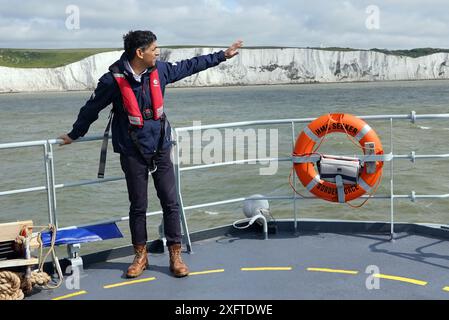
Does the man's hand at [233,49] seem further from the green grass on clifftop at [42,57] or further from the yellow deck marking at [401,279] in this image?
the green grass on clifftop at [42,57]

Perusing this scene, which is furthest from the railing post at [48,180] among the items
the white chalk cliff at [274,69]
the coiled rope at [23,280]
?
the white chalk cliff at [274,69]

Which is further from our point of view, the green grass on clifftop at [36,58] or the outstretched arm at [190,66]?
the green grass on clifftop at [36,58]

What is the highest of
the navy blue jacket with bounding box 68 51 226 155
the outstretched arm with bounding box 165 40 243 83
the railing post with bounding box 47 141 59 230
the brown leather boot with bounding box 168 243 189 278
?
the outstretched arm with bounding box 165 40 243 83

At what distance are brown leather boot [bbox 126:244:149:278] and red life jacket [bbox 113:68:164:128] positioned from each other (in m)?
0.87

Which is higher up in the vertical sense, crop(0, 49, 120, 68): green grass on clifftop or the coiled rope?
crop(0, 49, 120, 68): green grass on clifftop

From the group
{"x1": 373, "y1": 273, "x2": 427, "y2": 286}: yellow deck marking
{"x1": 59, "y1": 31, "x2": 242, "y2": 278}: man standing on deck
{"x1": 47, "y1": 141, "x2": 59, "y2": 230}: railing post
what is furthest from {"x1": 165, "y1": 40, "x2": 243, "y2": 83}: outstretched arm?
{"x1": 373, "y1": 273, "x2": 427, "y2": 286}: yellow deck marking

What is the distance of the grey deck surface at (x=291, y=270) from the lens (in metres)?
3.42

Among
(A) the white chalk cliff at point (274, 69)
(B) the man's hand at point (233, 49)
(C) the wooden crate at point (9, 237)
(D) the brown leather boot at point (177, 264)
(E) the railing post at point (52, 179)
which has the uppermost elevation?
(A) the white chalk cliff at point (274, 69)

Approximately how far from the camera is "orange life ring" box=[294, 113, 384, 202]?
14.7 ft

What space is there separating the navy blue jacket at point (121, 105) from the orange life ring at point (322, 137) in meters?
1.21

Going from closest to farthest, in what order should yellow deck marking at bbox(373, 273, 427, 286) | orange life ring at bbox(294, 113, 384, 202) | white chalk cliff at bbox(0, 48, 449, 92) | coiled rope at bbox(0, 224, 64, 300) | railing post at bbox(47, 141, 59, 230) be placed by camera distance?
coiled rope at bbox(0, 224, 64, 300) → yellow deck marking at bbox(373, 273, 427, 286) → railing post at bbox(47, 141, 59, 230) → orange life ring at bbox(294, 113, 384, 202) → white chalk cliff at bbox(0, 48, 449, 92)

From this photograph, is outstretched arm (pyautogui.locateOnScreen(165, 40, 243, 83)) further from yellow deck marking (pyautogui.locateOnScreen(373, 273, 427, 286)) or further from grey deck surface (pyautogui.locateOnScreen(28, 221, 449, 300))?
yellow deck marking (pyautogui.locateOnScreen(373, 273, 427, 286))

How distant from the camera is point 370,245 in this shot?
4.29 metres

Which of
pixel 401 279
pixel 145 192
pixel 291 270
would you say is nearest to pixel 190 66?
pixel 145 192
